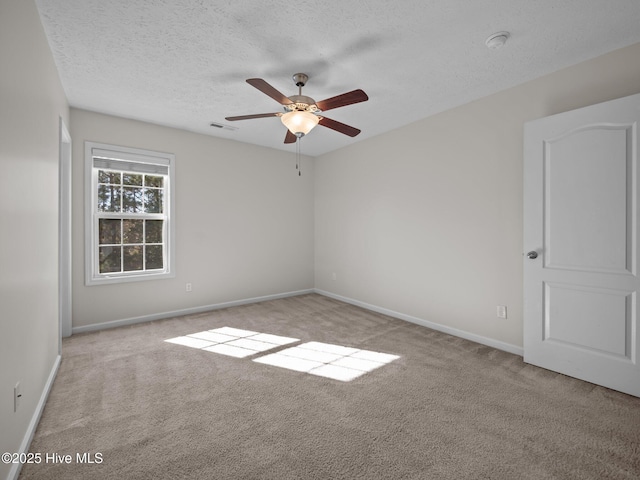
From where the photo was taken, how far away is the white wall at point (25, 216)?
1.46 m

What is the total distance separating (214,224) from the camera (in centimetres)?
453

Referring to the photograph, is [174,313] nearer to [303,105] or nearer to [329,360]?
[329,360]

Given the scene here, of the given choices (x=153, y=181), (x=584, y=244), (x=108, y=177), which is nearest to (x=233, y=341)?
(x=153, y=181)

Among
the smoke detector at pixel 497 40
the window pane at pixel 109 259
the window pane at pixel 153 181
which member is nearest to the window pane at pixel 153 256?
the window pane at pixel 109 259

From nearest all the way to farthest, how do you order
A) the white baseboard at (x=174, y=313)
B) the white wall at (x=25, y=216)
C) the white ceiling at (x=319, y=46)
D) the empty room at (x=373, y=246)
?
the white wall at (x=25, y=216), the empty room at (x=373, y=246), the white ceiling at (x=319, y=46), the white baseboard at (x=174, y=313)

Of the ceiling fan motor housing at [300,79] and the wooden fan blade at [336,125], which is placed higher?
the ceiling fan motor housing at [300,79]

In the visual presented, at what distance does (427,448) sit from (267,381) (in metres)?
1.28

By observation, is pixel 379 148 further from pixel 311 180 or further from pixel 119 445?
pixel 119 445

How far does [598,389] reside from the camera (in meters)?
2.31

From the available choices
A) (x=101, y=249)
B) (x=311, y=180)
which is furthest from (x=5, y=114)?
(x=311, y=180)

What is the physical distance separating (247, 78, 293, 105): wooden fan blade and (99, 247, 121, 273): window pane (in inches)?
118

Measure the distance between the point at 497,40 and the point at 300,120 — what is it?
5.14ft

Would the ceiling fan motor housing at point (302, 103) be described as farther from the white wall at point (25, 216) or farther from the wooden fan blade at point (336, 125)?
the white wall at point (25, 216)

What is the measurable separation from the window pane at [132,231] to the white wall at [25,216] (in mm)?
1422
